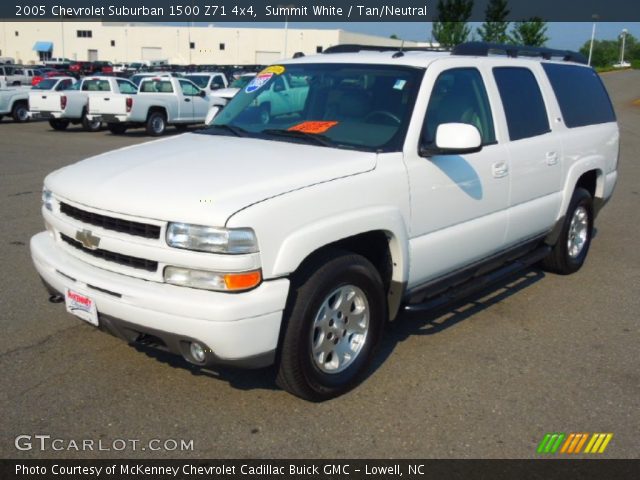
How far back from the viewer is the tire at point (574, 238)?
6.11m

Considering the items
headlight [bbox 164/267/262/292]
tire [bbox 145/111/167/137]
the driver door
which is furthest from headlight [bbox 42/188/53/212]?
tire [bbox 145/111/167/137]

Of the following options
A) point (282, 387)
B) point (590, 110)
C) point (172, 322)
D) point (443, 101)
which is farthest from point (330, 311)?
point (590, 110)

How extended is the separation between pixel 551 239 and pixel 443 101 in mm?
2126

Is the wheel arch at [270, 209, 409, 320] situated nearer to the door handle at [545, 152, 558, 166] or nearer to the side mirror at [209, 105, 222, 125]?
the side mirror at [209, 105, 222, 125]

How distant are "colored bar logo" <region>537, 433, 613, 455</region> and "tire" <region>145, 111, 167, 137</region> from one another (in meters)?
18.1

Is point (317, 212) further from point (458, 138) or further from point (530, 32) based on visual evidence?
point (530, 32)

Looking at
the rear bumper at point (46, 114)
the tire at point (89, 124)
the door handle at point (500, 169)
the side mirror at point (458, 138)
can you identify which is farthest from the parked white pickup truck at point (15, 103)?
the side mirror at point (458, 138)

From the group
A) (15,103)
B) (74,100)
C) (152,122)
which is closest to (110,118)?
(152,122)

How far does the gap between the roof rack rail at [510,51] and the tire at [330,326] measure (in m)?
2.04

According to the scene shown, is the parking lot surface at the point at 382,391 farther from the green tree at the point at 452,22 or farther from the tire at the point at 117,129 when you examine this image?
the green tree at the point at 452,22

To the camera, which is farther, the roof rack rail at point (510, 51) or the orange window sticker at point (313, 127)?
the roof rack rail at point (510, 51)

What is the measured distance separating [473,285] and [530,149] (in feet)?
3.99
